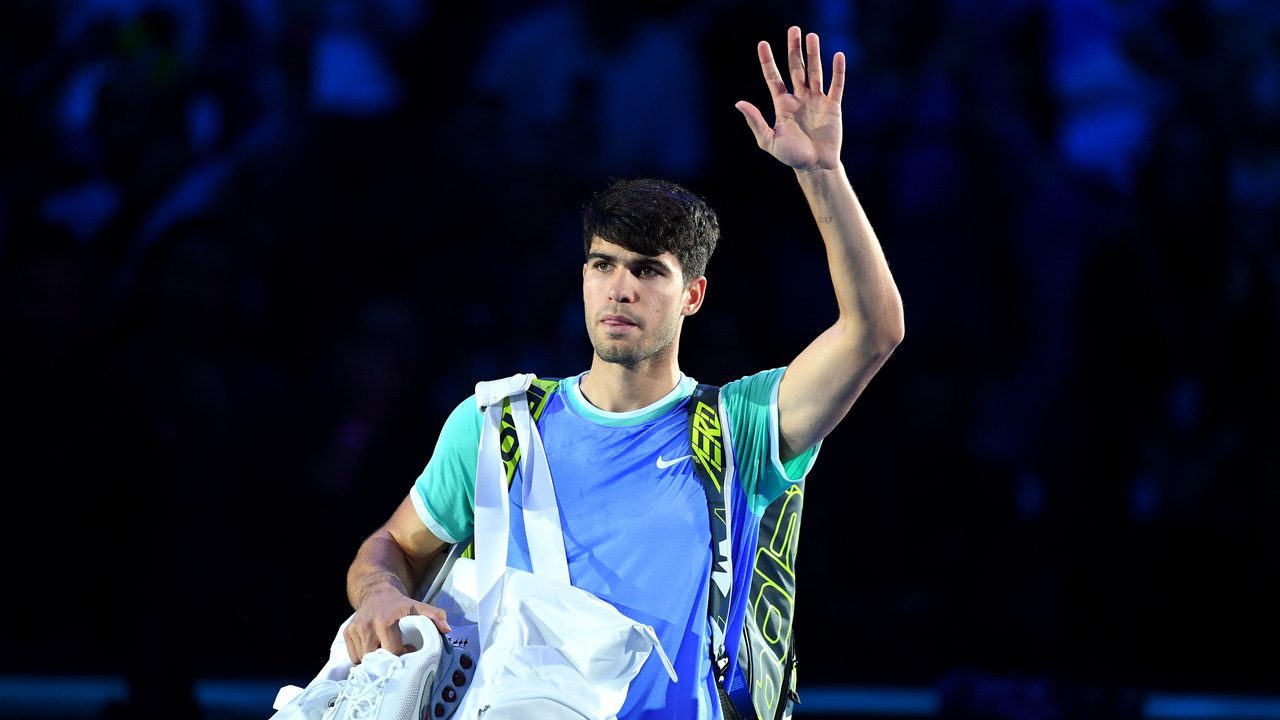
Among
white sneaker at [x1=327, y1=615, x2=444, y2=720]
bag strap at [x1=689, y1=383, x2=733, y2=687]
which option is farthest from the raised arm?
white sneaker at [x1=327, y1=615, x2=444, y2=720]

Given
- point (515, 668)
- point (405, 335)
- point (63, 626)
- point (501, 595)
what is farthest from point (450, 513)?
point (63, 626)

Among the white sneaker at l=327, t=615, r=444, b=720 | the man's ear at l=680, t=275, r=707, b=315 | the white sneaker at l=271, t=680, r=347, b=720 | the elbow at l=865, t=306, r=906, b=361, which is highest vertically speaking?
the man's ear at l=680, t=275, r=707, b=315

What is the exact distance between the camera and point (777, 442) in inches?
79.3

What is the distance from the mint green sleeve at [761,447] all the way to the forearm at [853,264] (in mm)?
212

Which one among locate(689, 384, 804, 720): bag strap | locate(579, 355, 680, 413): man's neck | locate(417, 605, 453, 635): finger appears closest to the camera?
locate(417, 605, 453, 635): finger

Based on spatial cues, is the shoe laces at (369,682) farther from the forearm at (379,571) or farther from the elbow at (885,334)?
the elbow at (885,334)

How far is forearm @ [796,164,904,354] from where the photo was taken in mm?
1837

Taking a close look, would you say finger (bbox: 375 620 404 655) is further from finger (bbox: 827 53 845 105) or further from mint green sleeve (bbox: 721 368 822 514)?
finger (bbox: 827 53 845 105)

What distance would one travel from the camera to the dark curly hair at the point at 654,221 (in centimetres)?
202

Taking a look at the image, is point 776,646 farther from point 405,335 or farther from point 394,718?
point 405,335

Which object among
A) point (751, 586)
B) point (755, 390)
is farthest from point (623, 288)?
point (751, 586)

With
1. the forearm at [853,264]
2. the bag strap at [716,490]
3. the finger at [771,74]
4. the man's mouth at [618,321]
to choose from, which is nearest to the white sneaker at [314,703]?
the bag strap at [716,490]

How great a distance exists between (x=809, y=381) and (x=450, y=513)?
0.63 metres

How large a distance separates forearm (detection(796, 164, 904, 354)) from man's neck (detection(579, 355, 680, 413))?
14.1 inches
